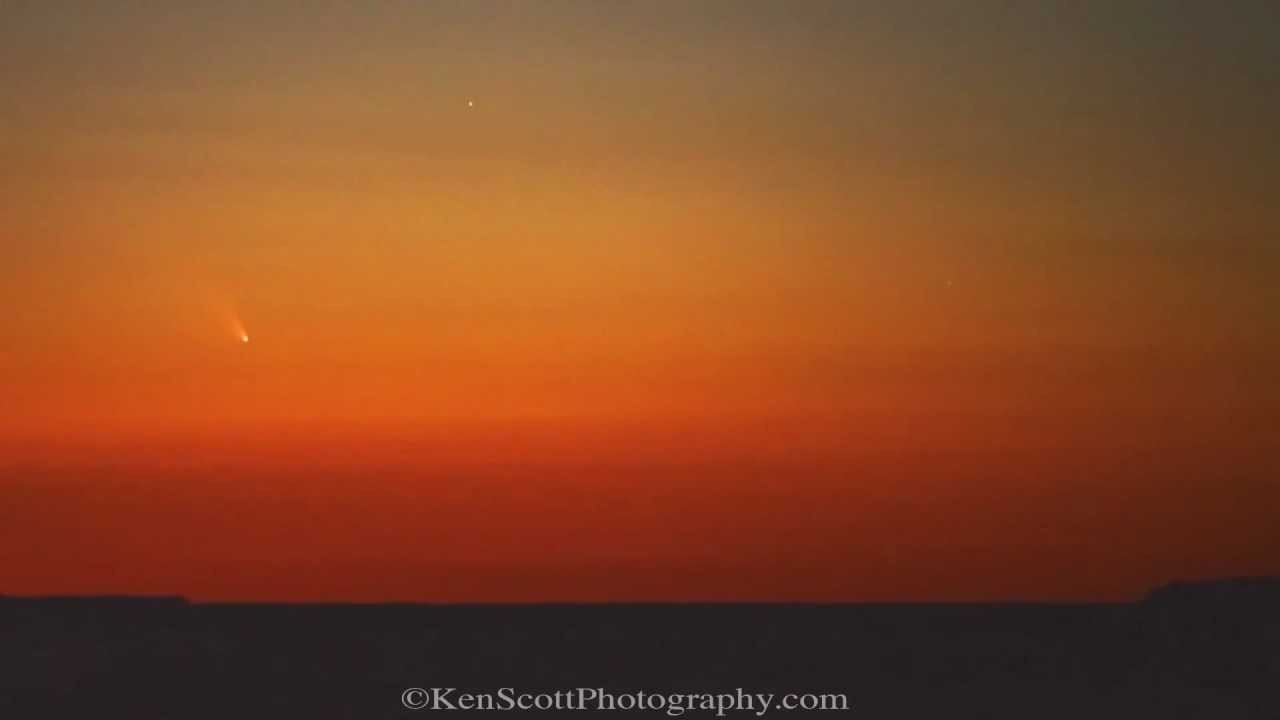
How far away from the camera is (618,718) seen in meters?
4.58

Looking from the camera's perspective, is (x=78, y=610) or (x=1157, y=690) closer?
(x=1157, y=690)

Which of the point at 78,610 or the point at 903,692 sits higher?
the point at 78,610

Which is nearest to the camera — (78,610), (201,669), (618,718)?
(618,718)

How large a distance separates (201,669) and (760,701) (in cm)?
190

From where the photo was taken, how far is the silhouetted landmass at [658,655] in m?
4.70

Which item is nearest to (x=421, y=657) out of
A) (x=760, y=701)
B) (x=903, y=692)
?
(x=760, y=701)

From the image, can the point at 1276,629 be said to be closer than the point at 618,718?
No

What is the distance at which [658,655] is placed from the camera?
4.99 metres

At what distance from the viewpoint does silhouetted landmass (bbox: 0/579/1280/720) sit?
4.70 meters

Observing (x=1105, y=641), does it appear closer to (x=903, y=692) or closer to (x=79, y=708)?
(x=903, y=692)

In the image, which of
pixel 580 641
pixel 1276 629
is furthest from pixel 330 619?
pixel 1276 629

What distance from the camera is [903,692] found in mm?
4754

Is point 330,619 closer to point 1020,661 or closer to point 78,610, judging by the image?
point 78,610

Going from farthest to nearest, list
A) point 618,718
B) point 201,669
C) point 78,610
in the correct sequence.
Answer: point 78,610, point 201,669, point 618,718
